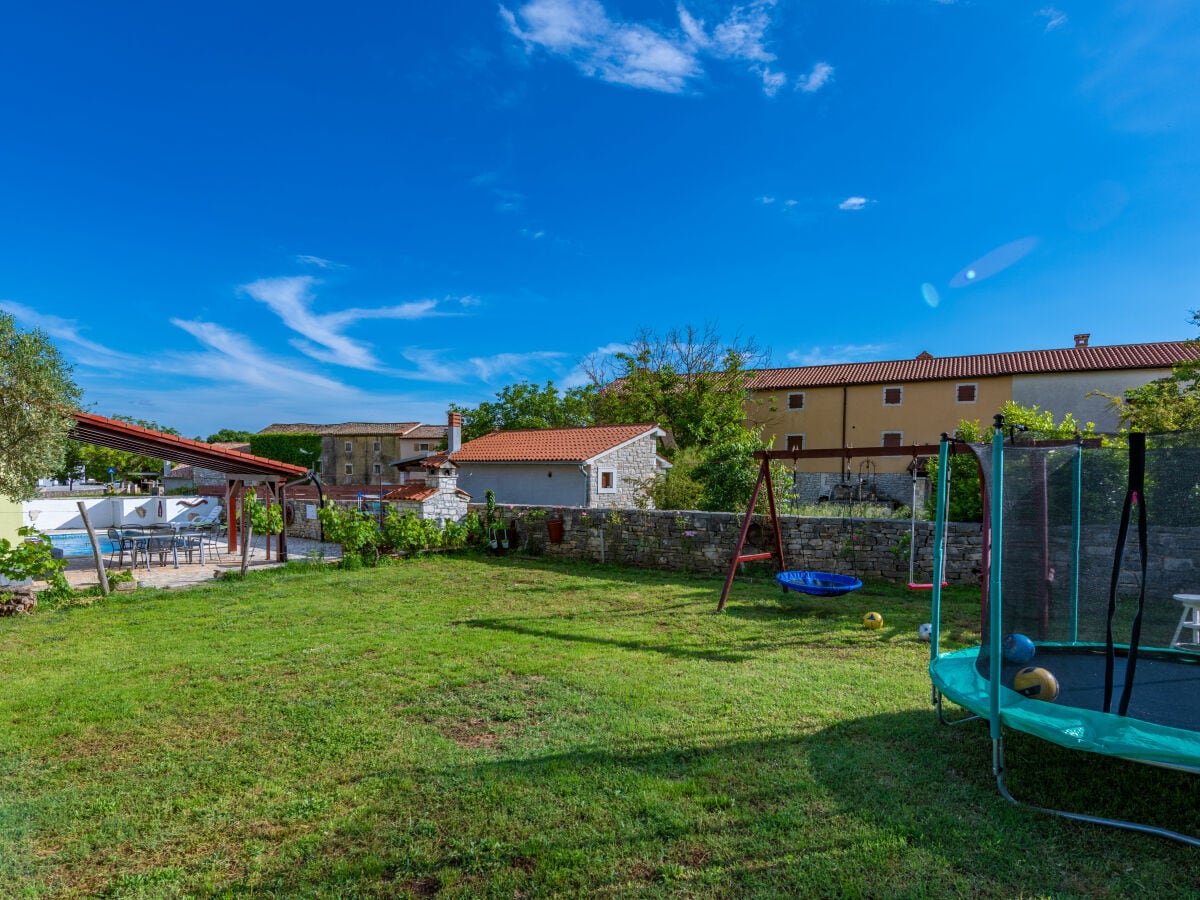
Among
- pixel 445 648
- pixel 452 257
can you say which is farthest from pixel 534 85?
pixel 445 648

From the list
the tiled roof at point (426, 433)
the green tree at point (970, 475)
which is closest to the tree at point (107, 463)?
the tiled roof at point (426, 433)

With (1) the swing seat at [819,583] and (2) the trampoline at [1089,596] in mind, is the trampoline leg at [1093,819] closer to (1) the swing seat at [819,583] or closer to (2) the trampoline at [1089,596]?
(2) the trampoline at [1089,596]

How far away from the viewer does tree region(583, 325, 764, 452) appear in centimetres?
2788

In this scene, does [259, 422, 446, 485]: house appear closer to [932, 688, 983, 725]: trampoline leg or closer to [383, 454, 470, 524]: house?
[383, 454, 470, 524]: house

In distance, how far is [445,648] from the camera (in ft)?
20.3

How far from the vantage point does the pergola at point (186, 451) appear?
9.27 meters

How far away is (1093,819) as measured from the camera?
2896 millimetres

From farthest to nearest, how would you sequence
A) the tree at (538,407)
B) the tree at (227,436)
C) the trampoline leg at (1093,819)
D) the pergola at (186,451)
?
the tree at (227,436), the tree at (538,407), the pergola at (186,451), the trampoline leg at (1093,819)

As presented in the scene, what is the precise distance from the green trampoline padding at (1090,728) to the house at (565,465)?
666 inches

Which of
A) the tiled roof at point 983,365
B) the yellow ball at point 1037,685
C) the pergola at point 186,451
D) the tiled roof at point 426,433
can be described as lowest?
the yellow ball at point 1037,685

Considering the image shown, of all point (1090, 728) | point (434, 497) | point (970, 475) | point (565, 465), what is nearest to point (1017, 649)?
point (1090, 728)

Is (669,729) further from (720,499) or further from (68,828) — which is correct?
(720,499)

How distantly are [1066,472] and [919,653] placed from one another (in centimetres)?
252

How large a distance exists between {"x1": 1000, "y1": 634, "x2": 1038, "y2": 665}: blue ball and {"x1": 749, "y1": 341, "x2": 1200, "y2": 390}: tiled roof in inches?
1045
